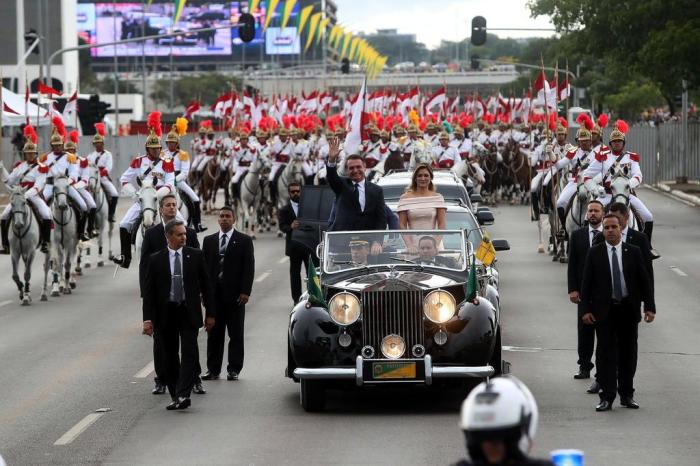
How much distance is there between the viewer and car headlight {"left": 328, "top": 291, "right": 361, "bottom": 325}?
544 inches

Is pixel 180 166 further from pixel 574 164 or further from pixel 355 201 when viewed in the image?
pixel 355 201

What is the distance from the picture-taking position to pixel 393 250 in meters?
15.0

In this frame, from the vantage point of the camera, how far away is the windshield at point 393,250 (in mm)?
14859

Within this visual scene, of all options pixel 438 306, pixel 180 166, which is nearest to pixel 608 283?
pixel 438 306

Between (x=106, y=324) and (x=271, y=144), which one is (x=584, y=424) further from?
(x=271, y=144)

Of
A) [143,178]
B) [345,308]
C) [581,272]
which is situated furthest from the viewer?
[143,178]

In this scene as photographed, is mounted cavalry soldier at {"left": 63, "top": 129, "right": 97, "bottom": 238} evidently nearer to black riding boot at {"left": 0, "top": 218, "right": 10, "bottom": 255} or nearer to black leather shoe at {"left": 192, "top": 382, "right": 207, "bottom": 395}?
black riding boot at {"left": 0, "top": 218, "right": 10, "bottom": 255}

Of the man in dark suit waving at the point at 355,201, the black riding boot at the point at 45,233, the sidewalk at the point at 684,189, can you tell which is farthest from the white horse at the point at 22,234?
the sidewalk at the point at 684,189

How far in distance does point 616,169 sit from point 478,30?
3709cm

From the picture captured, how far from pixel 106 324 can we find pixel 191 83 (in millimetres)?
150337

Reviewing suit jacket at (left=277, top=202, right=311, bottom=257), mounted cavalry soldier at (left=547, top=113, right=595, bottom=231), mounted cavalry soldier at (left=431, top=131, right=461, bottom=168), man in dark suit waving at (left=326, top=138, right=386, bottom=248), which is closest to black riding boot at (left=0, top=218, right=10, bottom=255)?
suit jacket at (left=277, top=202, right=311, bottom=257)

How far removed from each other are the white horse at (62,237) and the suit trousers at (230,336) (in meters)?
10.3

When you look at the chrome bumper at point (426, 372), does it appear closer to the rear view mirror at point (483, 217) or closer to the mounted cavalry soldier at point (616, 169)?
the rear view mirror at point (483, 217)

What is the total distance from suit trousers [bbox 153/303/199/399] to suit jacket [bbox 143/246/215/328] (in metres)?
0.07
